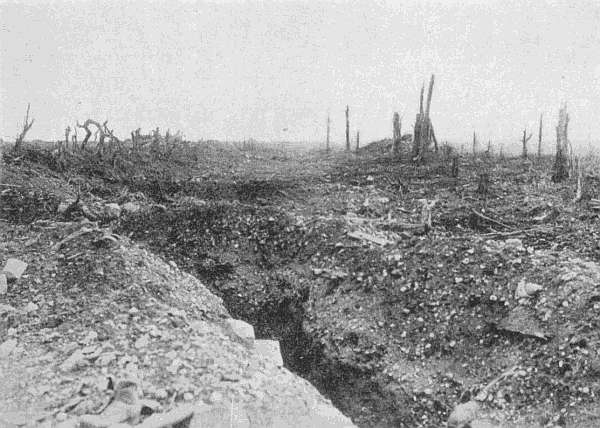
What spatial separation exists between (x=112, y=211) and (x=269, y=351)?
17.0 feet

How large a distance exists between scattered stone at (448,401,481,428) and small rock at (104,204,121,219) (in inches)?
271

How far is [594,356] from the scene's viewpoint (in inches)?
180

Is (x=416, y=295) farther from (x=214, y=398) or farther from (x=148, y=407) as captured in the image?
(x=148, y=407)

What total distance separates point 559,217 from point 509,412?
5.61 metres

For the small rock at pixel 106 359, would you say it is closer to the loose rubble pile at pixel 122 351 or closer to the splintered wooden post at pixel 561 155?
the loose rubble pile at pixel 122 351

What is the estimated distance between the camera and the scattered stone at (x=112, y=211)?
9.29 meters

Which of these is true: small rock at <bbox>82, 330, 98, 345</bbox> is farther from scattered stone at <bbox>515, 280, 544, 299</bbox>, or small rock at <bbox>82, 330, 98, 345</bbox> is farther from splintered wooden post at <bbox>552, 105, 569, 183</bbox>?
splintered wooden post at <bbox>552, 105, 569, 183</bbox>

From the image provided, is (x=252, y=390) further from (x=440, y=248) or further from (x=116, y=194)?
(x=116, y=194)

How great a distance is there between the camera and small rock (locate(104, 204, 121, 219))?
9289 millimetres

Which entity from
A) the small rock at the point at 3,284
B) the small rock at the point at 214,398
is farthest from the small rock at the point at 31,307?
the small rock at the point at 214,398

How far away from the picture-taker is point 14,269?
5.87 meters

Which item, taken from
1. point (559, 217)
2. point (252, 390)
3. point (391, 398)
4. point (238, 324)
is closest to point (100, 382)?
point (252, 390)

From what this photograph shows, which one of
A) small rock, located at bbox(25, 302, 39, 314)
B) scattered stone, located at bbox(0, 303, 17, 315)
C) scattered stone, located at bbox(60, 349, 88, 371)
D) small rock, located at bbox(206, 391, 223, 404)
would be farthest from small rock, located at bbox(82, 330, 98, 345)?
small rock, located at bbox(206, 391, 223, 404)

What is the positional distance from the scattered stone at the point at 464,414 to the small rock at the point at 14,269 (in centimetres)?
495
